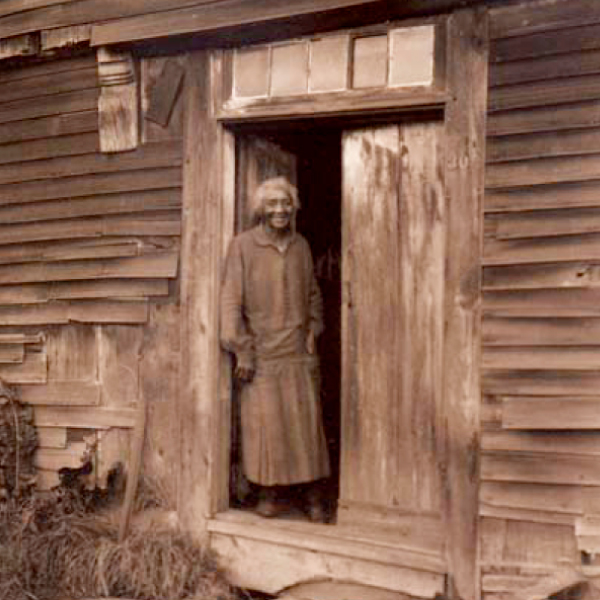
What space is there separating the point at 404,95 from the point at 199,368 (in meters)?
1.96

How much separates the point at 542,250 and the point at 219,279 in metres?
1.91

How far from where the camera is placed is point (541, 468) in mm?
4223

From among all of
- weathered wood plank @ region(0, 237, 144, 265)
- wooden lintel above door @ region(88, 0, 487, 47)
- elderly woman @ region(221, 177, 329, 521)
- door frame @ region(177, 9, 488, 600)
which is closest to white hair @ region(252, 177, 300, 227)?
elderly woman @ region(221, 177, 329, 521)

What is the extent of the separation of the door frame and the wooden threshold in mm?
117

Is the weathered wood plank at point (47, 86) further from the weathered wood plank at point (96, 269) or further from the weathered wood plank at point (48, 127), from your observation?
the weathered wood plank at point (96, 269)

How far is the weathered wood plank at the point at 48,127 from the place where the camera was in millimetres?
5590

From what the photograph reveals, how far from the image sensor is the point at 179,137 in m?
5.29

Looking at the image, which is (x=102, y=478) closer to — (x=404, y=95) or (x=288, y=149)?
(x=288, y=149)

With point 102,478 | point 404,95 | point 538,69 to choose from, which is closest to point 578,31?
point 538,69

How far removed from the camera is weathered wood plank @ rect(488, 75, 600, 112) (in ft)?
13.5

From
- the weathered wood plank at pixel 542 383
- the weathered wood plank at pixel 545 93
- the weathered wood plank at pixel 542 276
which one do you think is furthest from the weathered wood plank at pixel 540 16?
the weathered wood plank at pixel 542 383

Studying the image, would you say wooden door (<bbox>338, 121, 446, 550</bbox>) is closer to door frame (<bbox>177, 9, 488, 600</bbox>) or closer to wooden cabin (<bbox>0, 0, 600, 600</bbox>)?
wooden cabin (<bbox>0, 0, 600, 600</bbox>)

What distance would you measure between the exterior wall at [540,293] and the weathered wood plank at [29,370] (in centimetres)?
297

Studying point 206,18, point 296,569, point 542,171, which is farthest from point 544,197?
point 296,569
